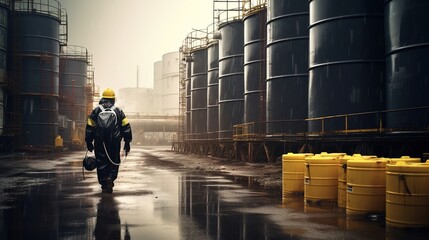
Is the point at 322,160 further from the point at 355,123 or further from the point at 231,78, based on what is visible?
the point at 231,78

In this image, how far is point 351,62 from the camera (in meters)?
16.0

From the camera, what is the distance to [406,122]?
1311 cm

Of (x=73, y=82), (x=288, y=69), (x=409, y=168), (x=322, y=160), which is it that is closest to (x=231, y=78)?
(x=288, y=69)

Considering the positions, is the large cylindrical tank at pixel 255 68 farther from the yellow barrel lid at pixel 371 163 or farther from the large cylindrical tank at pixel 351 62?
the yellow barrel lid at pixel 371 163

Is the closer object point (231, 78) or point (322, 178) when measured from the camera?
point (322, 178)

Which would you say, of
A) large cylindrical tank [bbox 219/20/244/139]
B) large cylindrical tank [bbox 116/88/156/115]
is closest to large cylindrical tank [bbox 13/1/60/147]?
large cylindrical tank [bbox 219/20/244/139]

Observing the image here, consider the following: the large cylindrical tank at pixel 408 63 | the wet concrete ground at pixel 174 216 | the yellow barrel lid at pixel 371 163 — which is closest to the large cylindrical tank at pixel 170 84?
the large cylindrical tank at pixel 408 63

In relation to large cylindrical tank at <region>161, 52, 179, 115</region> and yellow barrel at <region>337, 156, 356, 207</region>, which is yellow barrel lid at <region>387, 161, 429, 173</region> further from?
large cylindrical tank at <region>161, 52, 179, 115</region>

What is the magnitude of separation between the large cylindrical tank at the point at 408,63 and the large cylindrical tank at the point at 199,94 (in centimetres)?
2455

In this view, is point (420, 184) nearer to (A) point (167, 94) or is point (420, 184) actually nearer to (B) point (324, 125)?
(B) point (324, 125)

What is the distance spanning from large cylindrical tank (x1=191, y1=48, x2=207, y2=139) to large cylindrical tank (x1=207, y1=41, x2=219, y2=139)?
3.04 meters

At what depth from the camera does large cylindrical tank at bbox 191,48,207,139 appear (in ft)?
125

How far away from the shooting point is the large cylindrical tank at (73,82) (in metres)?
48.5

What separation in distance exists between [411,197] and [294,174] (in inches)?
140
